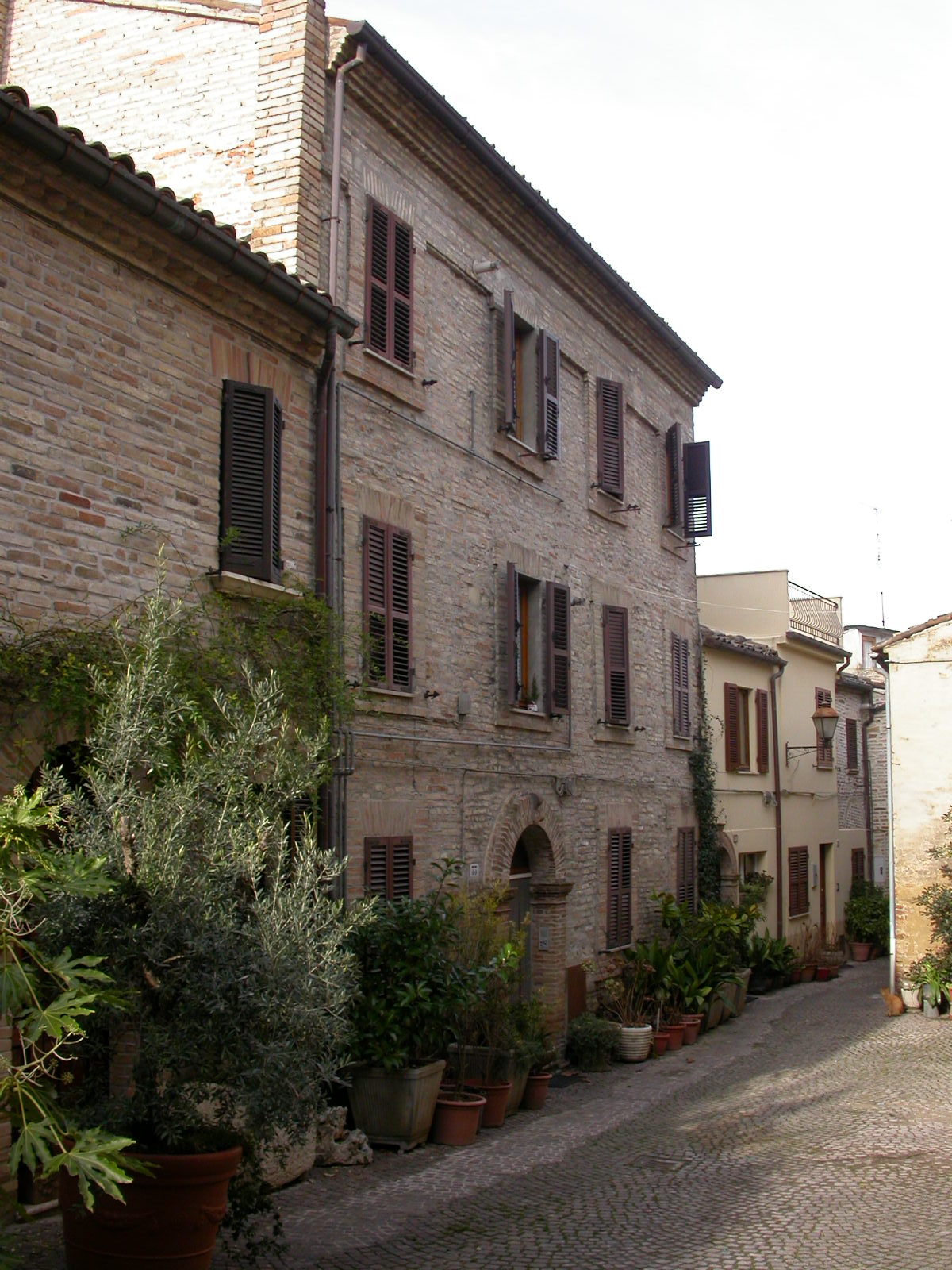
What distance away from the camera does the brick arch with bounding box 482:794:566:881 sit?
12859 millimetres

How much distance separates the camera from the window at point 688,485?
18719 mm

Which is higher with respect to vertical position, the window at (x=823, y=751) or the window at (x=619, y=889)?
the window at (x=823, y=751)

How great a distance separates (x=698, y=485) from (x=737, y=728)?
14.0 feet

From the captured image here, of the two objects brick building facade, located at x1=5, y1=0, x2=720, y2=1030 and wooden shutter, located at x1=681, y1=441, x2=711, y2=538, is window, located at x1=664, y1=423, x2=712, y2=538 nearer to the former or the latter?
wooden shutter, located at x1=681, y1=441, x2=711, y2=538

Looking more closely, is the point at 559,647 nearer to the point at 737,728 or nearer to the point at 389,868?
the point at 389,868

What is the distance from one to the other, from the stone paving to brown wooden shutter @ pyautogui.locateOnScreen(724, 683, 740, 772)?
7.29 metres

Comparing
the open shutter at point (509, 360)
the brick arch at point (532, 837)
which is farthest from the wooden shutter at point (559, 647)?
the open shutter at point (509, 360)

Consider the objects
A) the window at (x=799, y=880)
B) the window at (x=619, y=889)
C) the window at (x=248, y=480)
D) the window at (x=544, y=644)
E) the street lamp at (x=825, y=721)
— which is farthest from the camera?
the window at (x=799, y=880)

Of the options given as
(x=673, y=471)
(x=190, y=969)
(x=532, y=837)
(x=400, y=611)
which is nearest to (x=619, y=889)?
(x=532, y=837)

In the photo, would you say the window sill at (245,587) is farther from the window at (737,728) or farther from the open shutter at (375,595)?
the window at (737,728)

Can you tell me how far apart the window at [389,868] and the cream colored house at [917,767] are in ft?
28.9

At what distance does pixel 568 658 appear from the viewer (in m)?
14.7

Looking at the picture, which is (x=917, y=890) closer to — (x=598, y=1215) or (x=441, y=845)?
(x=441, y=845)

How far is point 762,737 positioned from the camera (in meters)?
21.9
